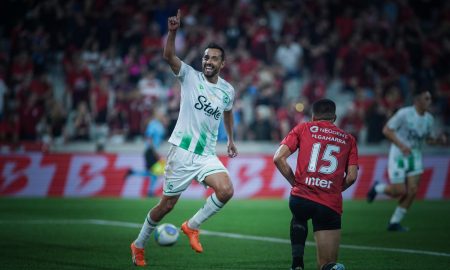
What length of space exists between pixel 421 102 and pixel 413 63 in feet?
42.9

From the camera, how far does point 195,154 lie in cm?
986

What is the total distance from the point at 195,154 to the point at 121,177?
13.2 meters

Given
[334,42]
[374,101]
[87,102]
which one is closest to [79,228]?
[87,102]

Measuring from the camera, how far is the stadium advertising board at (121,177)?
71.6ft

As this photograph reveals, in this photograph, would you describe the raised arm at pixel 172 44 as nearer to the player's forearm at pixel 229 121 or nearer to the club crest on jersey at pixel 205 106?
the club crest on jersey at pixel 205 106

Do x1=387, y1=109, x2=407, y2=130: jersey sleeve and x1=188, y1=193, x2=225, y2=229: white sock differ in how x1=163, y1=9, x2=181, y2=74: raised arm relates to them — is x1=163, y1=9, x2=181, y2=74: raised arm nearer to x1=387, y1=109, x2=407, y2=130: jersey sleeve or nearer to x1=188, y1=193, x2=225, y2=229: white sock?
x1=188, y1=193, x2=225, y2=229: white sock

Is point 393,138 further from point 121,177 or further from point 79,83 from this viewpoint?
point 79,83

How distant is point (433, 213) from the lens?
18016mm

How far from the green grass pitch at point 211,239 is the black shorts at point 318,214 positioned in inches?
62.8

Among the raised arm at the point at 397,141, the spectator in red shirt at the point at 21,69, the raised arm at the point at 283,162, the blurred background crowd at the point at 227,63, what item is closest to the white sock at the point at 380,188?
the raised arm at the point at 397,141

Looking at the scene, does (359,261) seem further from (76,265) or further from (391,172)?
(391,172)

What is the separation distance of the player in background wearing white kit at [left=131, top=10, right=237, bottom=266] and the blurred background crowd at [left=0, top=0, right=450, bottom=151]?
38.3ft

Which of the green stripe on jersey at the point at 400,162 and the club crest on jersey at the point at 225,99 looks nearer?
the club crest on jersey at the point at 225,99

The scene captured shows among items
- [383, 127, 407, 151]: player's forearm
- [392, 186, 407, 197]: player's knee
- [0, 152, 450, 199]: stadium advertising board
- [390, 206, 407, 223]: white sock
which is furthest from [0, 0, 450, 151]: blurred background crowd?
[390, 206, 407, 223]: white sock
